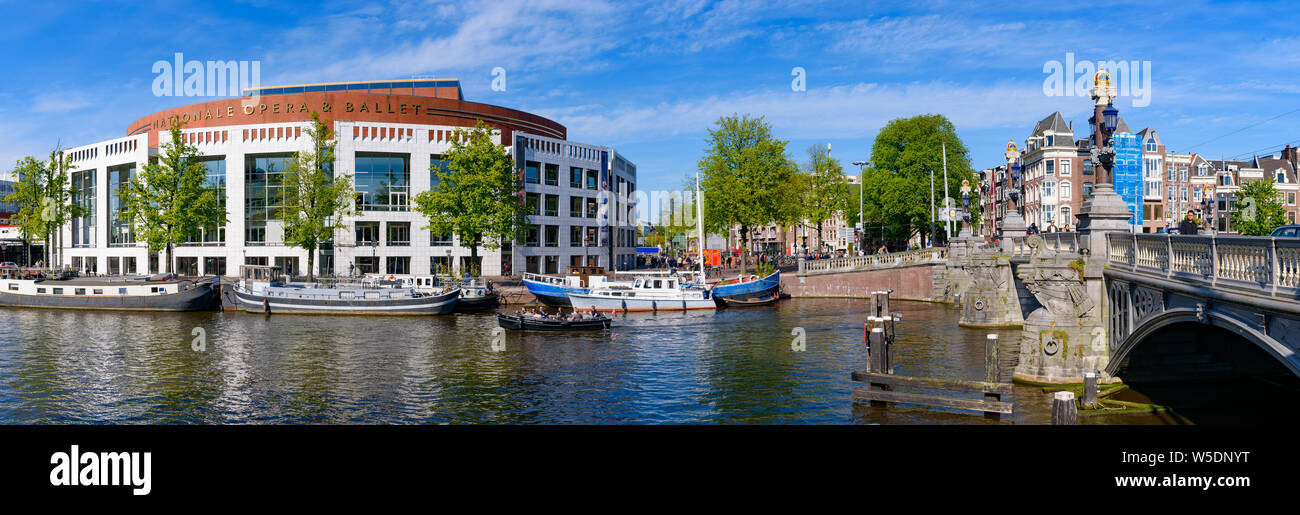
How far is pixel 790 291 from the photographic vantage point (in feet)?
207

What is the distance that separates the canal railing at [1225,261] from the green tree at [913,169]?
187 ft

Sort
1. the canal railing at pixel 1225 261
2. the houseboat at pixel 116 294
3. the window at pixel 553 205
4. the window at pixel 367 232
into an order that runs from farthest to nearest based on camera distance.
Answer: the window at pixel 553 205
the window at pixel 367 232
the houseboat at pixel 116 294
the canal railing at pixel 1225 261

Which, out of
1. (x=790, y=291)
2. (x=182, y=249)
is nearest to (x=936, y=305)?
(x=790, y=291)

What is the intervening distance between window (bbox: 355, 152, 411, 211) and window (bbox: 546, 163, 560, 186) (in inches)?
581

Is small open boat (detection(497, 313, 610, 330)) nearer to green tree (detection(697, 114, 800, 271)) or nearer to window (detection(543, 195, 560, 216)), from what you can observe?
green tree (detection(697, 114, 800, 271))

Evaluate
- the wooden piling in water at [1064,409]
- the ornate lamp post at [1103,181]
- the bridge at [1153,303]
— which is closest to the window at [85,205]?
the bridge at [1153,303]

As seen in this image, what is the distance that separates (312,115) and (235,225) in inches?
655

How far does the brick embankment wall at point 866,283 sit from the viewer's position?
5594 cm

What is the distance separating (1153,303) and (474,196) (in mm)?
51334

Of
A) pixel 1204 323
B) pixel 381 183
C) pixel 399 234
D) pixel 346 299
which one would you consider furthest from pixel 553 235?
pixel 1204 323

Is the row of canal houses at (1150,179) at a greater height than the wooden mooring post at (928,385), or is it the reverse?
the row of canal houses at (1150,179)

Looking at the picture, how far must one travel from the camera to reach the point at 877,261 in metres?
60.2

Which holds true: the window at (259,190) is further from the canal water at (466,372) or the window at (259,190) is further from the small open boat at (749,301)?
the small open boat at (749,301)

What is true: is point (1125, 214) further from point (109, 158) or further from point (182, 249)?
point (109, 158)
